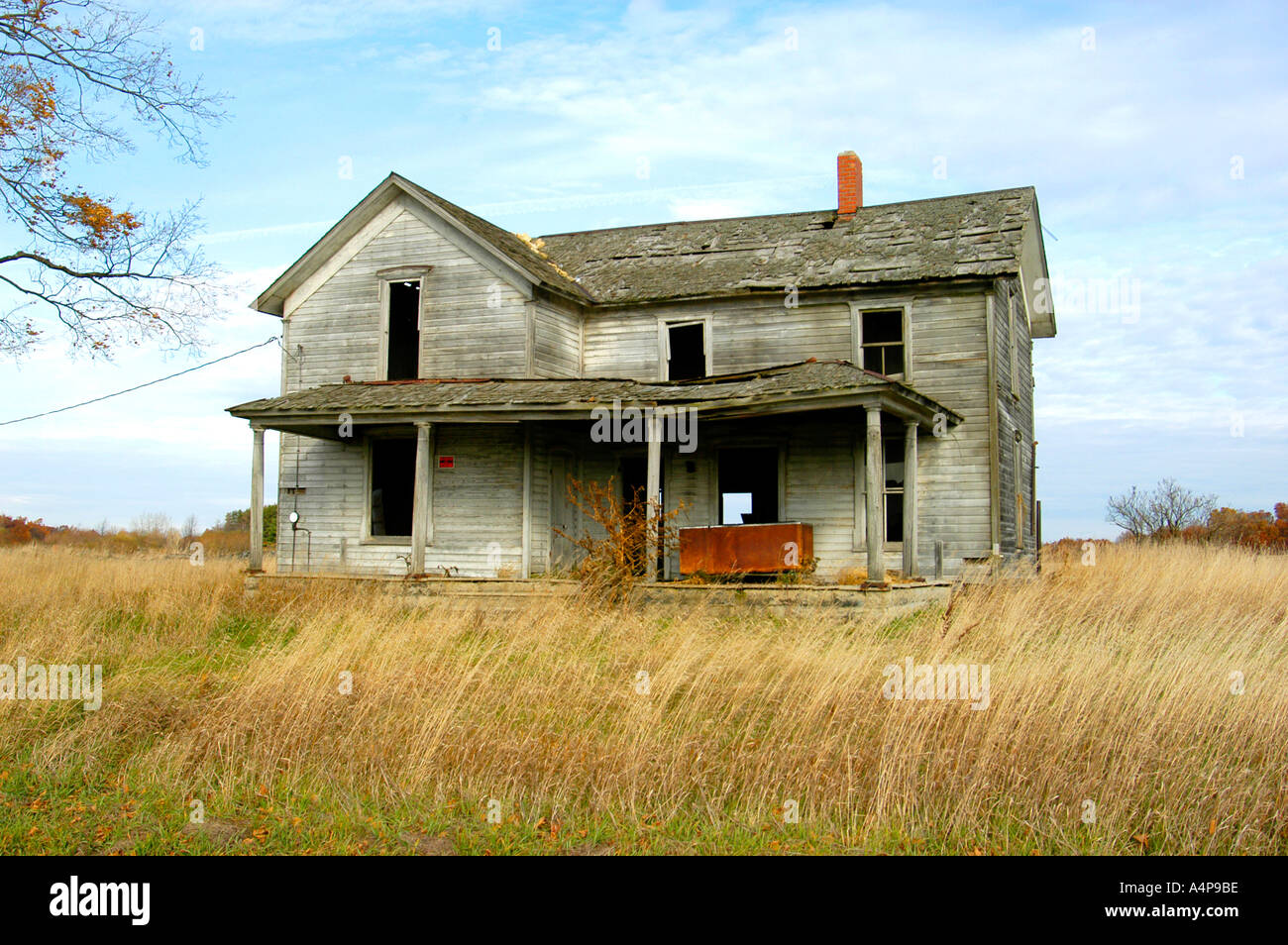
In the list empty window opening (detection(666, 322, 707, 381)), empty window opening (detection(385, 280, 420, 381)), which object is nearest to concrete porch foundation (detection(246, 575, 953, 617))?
empty window opening (detection(385, 280, 420, 381))

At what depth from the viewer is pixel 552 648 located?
9.44 m

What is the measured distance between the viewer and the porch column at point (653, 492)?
14.2 metres

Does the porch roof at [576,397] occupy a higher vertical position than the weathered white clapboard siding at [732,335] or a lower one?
lower

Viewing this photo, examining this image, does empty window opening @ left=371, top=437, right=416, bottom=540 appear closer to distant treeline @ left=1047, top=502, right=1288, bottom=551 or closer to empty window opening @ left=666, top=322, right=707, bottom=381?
empty window opening @ left=666, top=322, right=707, bottom=381

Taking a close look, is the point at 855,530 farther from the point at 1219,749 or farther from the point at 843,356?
the point at 1219,749

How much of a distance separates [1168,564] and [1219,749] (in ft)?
44.4

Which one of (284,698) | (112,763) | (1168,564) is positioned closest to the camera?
(112,763)

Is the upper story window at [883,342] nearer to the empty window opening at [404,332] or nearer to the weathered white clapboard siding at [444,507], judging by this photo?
the weathered white clapboard siding at [444,507]

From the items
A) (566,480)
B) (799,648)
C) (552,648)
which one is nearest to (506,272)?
(566,480)

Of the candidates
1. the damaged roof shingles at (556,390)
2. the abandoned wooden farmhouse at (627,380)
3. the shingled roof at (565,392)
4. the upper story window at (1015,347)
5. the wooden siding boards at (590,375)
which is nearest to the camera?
the shingled roof at (565,392)

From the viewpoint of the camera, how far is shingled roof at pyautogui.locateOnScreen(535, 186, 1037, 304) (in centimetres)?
1761

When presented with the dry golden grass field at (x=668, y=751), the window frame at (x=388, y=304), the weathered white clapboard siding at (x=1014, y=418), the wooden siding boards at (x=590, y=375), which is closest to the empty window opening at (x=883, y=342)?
the wooden siding boards at (x=590, y=375)

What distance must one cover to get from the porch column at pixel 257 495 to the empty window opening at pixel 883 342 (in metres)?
10.5
